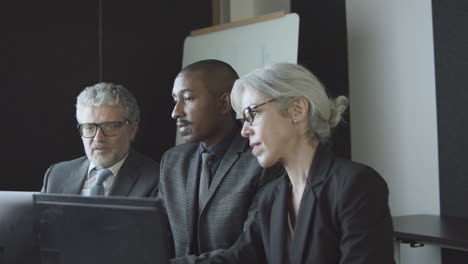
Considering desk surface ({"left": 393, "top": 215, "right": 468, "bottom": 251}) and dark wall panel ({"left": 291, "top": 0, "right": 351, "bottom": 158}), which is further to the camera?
dark wall panel ({"left": 291, "top": 0, "right": 351, "bottom": 158})

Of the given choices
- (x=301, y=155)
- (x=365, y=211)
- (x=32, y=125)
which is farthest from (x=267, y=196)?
(x=32, y=125)

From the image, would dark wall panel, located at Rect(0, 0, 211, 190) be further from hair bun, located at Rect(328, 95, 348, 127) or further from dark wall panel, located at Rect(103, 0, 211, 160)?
hair bun, located at Rect(328, 95, 348, 127)

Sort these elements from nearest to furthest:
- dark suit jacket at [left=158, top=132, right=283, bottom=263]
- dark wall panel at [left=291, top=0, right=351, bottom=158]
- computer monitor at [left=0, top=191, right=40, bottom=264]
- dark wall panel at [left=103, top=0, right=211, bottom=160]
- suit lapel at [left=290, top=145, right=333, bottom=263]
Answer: computer monitor at [left=0, top=191, right=40, bottom=264] → suit lapel at [left=290, top=145, right=333, bottom=263] → dark suit jacket at [left=158, top=132, right=283, bottom=263] → dark wall panel at [left=291, top=0, right=351, bottom=158] → dark wall panel at [left=103, top=0, right=211, bottom=160]

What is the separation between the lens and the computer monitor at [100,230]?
3.86ft

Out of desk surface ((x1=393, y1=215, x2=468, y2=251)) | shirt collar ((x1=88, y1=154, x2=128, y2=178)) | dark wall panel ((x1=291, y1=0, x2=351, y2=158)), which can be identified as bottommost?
desk surface ((x1=393, y1=215, x2=468, y2=251))

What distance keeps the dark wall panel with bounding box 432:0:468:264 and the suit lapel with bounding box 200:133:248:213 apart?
4.61ft

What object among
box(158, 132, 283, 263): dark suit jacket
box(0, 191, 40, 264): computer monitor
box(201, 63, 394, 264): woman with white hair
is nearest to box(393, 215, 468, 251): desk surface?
box(158, 132, 283, 263): dark suit jacket

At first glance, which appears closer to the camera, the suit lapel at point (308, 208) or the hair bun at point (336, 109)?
the suit lapel at point (308, 208)

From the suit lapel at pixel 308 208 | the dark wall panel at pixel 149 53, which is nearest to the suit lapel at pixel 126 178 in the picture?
the suit lapel at pixel 308 208

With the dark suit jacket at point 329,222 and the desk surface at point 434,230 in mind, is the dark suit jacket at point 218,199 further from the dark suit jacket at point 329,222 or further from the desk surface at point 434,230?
the desk surface at point 434,230

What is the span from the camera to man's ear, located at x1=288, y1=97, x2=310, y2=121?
5.61 feet

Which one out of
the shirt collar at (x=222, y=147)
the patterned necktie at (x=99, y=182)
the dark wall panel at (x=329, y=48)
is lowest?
the patterned necktie at (x=99, y=182)

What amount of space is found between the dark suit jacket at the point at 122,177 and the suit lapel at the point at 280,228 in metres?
0.82

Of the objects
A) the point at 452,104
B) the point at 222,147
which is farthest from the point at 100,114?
the point at 452,104
